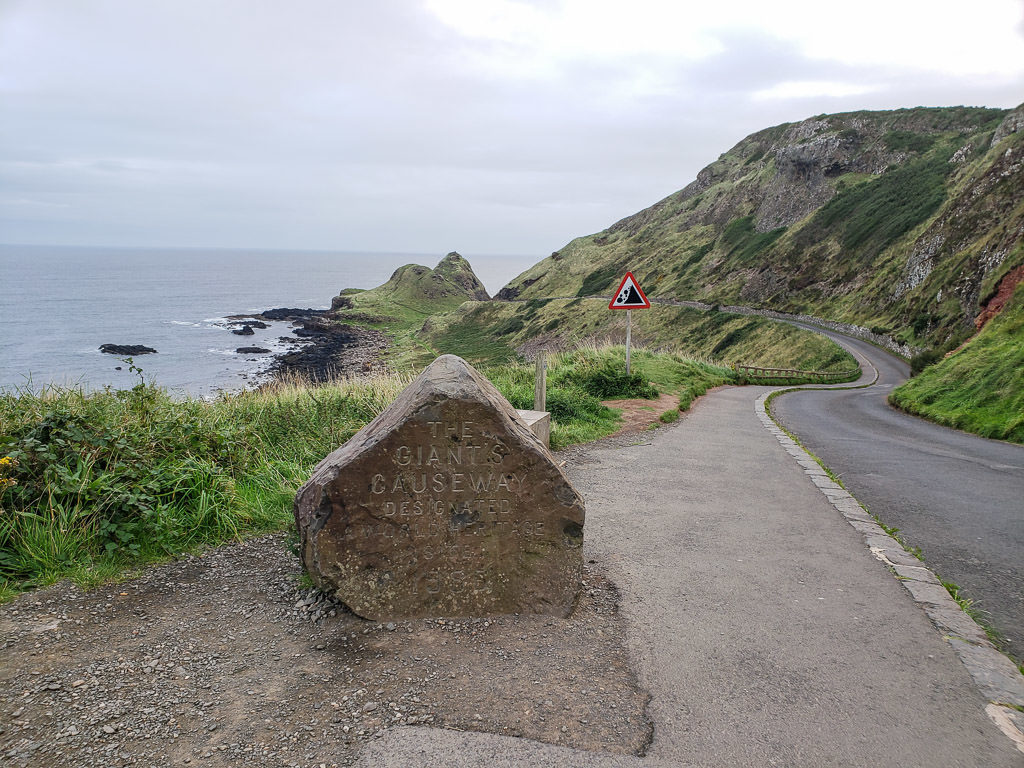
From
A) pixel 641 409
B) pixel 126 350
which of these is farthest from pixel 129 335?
pixel 641 409

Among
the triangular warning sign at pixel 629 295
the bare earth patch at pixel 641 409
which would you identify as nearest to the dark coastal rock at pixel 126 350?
the triangular warning sign at pixel 629 295

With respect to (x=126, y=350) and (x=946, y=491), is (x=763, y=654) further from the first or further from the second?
(x=126, y=350)

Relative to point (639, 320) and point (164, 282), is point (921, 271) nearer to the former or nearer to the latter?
point (639, 320)

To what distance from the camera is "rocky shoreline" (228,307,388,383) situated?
4459 centimetres

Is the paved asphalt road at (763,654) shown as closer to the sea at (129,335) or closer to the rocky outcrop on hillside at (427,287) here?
the sea at (129,335)

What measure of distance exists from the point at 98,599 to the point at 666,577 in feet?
13.2

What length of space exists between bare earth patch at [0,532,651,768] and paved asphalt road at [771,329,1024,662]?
9.15ft

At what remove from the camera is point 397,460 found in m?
4.09

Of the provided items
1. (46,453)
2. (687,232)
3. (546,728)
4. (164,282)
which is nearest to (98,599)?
(46,453)

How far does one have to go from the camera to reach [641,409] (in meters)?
12.6

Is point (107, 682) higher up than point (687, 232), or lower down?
lower down

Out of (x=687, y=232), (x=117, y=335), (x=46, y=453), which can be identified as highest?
(x=687, y=232)

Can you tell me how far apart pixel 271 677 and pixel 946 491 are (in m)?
8.00

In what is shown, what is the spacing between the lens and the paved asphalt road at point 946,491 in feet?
16.4
